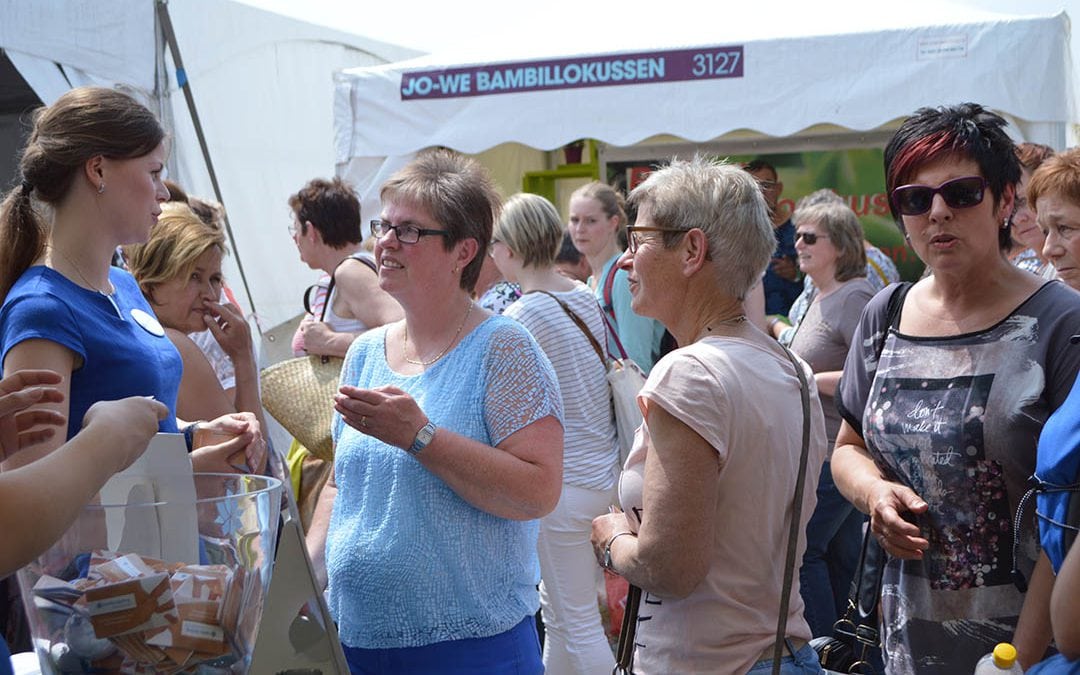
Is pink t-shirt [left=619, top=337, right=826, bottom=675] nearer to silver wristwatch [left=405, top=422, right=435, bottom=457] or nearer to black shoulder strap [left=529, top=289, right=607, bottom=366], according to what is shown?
silver wristwatch [left=405, top=422, right=435, bottom=457]

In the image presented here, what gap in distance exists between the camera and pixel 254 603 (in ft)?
4.33

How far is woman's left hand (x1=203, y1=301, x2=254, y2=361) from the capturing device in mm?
3266

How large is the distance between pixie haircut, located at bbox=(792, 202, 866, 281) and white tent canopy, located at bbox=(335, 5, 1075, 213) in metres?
1.38

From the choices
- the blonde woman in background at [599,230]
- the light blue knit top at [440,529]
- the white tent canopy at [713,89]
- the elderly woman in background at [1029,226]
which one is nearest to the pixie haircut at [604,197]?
the blonde woman in background at [599,230]

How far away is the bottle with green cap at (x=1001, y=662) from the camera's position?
1586 mm

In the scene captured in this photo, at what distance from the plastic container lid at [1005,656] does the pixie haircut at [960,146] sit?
963 mm

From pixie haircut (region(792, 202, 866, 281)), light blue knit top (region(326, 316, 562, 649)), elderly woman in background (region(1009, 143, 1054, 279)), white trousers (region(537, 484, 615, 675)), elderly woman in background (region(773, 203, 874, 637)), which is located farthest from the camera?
pixie haircut (region(792, 202, 866, 281))

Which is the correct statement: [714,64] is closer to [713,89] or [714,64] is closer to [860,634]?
[713,89]

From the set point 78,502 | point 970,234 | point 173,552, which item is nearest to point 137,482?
point 173,552

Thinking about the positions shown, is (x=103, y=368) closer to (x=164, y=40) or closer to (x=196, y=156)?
(x=164, y=40)

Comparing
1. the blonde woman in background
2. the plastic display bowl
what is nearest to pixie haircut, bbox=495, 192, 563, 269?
the blonde woman in background

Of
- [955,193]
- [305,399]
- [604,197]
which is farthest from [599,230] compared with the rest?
[955,193]

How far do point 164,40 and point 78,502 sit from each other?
667 centimetres

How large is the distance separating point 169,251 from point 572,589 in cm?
196
